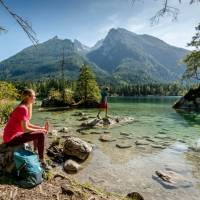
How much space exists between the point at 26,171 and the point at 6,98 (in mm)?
11385

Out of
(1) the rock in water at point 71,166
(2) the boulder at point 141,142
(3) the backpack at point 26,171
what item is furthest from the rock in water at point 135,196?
(2) the boulder at point 141,142

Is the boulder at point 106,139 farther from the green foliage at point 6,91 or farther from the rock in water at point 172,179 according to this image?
the rock in water at point 172,179

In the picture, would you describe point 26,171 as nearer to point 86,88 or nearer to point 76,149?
point 76,149

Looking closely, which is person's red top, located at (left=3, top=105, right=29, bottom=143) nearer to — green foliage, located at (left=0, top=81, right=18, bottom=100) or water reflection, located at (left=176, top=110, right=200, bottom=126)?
green foliage, located at (left=0, top=81, right=18, bottom=100)

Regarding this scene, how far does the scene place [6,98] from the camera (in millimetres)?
18016

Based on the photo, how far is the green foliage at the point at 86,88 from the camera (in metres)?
72.4

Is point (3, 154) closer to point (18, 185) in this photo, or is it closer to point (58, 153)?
point (18, 185)

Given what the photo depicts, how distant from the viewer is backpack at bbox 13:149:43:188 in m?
7.57

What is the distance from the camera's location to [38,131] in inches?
343

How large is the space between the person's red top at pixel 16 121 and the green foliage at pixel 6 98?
9.56 metres

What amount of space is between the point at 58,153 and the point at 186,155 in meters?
7.35

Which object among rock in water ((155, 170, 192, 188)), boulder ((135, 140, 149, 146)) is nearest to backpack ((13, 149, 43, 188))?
rock in water ((155, 170, 192, 188))

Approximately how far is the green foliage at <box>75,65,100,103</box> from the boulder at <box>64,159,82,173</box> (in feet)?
196

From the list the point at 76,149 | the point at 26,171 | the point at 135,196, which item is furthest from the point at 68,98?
the point at 26,171
